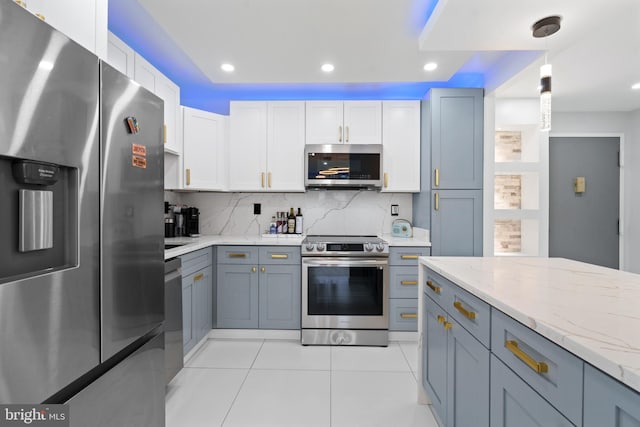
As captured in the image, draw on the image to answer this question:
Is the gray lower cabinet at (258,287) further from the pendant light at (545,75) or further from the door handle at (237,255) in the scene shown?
the pendant light at (545,75)

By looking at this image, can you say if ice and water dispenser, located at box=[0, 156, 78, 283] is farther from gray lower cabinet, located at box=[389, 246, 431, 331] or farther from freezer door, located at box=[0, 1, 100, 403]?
gray lower cabinet, located at box=[389, 246, 431, 331]

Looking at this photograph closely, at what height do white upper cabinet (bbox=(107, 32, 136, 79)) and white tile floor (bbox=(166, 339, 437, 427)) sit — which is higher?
white upper cabinet (bbox=(107, 32, 136, 79))

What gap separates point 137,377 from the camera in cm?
111

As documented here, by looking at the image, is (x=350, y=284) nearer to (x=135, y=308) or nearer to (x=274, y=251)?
(x=274, y=251)

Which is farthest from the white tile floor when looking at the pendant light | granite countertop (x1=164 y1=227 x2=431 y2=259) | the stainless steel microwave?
the pendant light

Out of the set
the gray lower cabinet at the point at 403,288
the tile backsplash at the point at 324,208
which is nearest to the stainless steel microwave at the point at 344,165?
the tile backsplash at the point at 324,208

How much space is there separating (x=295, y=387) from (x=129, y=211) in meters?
1.71

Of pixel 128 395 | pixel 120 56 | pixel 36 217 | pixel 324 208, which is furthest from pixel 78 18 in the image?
pixel 324 208

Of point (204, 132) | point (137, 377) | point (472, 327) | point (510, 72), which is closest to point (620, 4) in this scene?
point (510, 72)

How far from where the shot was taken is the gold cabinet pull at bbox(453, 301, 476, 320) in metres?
1.24

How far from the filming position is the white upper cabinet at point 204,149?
2.97m

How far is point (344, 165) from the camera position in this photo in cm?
314

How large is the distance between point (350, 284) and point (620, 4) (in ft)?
8.30

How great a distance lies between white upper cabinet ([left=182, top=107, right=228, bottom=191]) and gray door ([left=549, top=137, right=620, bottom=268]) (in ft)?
13.2
